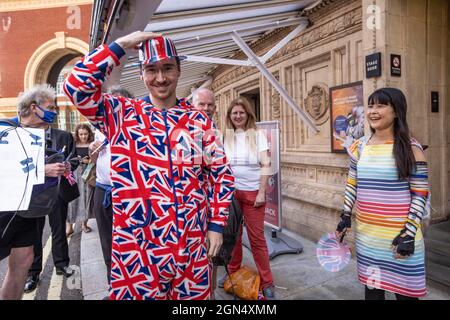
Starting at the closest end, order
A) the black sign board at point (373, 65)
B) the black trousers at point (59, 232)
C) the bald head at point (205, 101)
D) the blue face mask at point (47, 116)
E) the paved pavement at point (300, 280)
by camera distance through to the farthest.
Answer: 1. the blue face mask at point (47, 116)
2. the bald head at point (205, 101)
3. the paved pavement at point (300, 280)
4. the black sign board at point (373, 65)
5. the black trousers at point (59, 232)

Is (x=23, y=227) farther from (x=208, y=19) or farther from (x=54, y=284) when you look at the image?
(x=208, y=19)

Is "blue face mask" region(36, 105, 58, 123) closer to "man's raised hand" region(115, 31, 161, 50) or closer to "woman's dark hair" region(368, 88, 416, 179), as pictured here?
"man's raised hand" region(115, 31, 161, 50)

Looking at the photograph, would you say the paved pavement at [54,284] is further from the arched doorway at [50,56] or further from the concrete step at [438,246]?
the arched doorway at [50,56]

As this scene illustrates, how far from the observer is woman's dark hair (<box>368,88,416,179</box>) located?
6.51ft

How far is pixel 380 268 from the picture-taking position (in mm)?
2119

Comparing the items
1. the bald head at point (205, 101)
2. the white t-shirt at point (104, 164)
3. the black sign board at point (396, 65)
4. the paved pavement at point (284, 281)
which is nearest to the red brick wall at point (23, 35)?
the paved pavement at point (284, 281)

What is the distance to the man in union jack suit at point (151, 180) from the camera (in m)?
1.50

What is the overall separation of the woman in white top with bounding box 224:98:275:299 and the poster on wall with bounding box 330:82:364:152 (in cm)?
152

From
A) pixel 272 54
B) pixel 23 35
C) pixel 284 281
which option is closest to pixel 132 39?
pixel 284 281

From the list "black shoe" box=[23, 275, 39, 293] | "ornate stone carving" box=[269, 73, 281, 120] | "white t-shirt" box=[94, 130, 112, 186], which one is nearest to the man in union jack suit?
"white t-shirt" box=[94, 130, 112, 186]

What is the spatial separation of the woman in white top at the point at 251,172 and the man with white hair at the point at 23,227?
1.63 meters

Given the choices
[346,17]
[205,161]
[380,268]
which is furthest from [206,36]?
[380,268]
